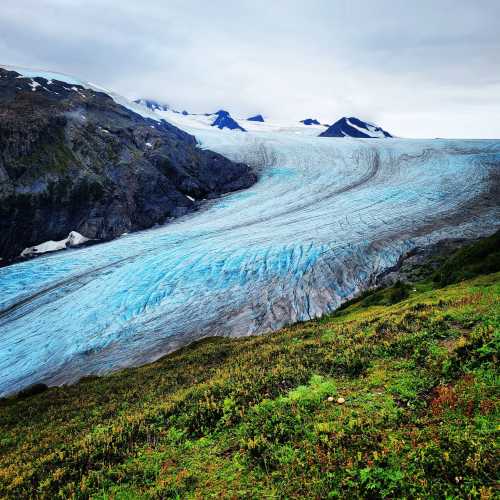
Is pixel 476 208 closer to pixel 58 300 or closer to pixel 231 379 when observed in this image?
pixel 231 379

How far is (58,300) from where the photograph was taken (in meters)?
21.7

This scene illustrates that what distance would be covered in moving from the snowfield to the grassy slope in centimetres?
585

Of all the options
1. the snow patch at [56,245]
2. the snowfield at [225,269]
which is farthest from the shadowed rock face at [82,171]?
the snowfield at [225,269]

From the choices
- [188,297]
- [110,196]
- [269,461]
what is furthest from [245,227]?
[269,461]

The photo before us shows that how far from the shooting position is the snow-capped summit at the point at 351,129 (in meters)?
109

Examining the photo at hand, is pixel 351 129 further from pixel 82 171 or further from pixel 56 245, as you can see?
pixel 56 245

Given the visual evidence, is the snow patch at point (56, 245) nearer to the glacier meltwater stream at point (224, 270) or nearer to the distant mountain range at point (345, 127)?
the glacier meltwater stream at point (224, 270)

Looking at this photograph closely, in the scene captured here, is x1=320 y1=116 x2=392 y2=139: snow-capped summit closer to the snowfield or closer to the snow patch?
the snowfield

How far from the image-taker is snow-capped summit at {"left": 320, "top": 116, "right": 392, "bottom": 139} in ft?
356

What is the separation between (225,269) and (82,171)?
738 inches

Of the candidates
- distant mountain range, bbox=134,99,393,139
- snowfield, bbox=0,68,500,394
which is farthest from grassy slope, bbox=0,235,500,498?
distant mountain range, bbox=134,99,393,139

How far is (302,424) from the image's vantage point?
7.14 meters

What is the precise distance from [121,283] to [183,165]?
23.4m

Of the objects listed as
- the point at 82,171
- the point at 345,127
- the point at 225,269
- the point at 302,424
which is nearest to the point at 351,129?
the point at 345,127
